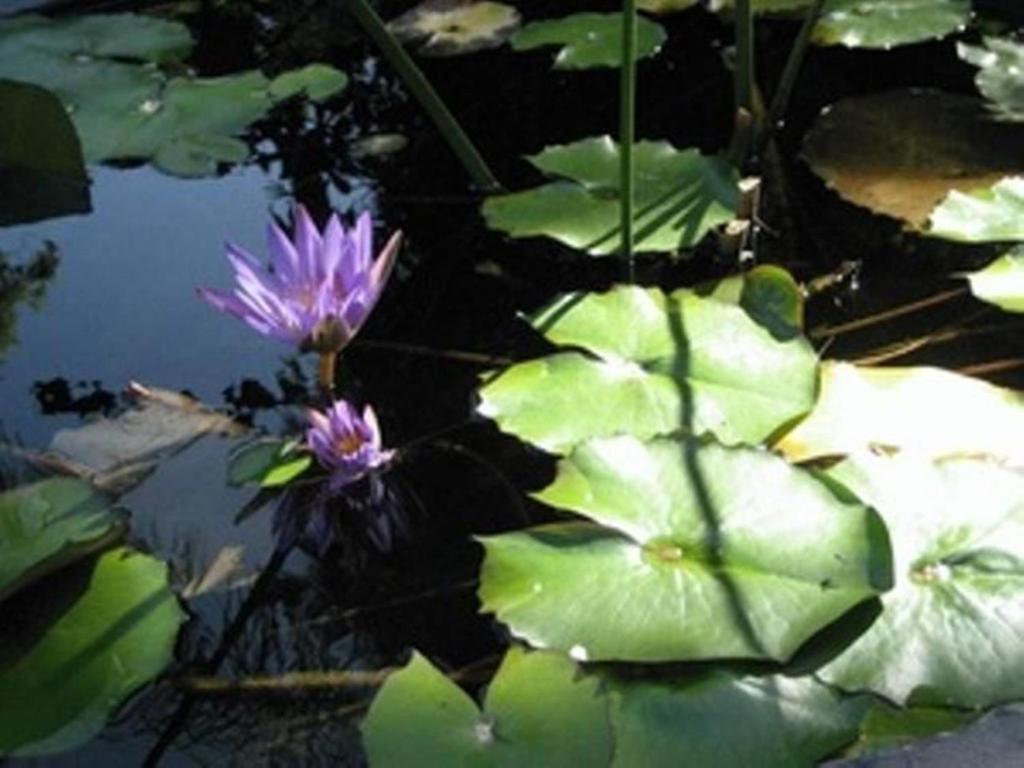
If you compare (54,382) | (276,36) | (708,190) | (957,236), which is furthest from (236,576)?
(276,36)

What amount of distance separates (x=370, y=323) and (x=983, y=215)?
2.33 ft

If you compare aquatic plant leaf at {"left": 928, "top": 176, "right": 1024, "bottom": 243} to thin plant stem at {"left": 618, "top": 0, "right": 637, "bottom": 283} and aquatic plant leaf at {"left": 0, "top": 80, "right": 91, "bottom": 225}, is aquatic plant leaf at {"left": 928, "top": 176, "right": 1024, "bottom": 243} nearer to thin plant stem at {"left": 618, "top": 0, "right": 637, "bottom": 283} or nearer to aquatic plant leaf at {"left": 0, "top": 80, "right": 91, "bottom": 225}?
thin plant stem at {"left": 618, "top": 0, "right": 637, "bottom": 283}

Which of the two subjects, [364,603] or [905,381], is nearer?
[364,603]

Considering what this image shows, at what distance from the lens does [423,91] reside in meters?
1.76

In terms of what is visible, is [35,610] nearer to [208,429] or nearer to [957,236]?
[208,429]

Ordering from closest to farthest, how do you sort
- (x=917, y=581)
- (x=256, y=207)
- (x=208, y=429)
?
(x=917, y=581), (x=208, y=429), (x=256, y=207)

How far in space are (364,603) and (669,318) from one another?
43 cm

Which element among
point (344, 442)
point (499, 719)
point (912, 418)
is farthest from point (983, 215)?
point (499, 719)

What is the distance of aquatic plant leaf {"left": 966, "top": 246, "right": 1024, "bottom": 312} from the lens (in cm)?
152

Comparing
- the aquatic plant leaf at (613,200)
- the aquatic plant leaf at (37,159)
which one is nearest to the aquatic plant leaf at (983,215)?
the aquatic plant leaf at (613,200)

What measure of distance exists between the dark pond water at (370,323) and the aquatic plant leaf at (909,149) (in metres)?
0.03

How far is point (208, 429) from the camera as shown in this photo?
1.51 m

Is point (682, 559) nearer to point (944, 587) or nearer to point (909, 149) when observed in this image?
point (944, 587)

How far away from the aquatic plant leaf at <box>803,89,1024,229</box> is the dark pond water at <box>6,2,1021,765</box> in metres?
0.03
